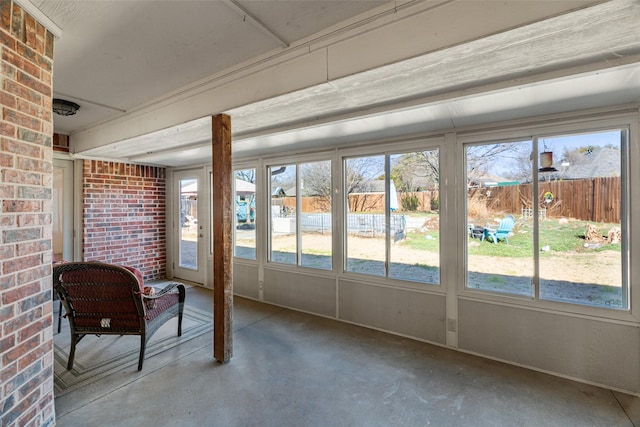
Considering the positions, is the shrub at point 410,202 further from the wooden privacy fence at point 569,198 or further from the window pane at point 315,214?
the window pane at point 315,214

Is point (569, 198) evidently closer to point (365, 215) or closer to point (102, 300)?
point (365, 215)

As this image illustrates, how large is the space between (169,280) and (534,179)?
594 cm

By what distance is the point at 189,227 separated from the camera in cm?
551

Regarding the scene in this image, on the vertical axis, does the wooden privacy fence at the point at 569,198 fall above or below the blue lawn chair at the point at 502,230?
above

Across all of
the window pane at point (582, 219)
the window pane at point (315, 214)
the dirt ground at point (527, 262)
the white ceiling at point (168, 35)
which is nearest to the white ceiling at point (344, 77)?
the white ceiling at point (168, 35)

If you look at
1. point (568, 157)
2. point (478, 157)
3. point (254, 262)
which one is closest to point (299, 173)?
point (254, 262)

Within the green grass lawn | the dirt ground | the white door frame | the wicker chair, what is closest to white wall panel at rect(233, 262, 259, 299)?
the white door frame

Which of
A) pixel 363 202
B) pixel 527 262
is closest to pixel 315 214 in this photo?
pixel 363 202

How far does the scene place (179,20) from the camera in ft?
5.28

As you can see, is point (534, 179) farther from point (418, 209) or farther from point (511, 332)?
point (511, 332)

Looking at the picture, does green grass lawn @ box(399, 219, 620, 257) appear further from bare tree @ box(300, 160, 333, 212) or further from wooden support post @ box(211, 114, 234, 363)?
wooden support post @ box(211, 114, 234, 363)

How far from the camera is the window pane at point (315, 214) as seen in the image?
400cm

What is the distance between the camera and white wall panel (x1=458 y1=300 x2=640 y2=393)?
7.57 feet

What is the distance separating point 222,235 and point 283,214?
1897 millimetres
